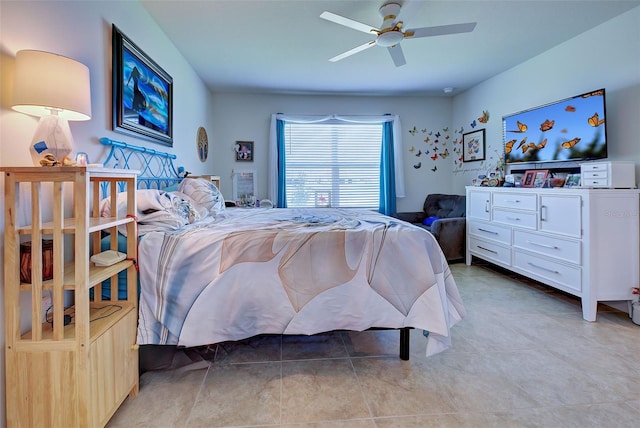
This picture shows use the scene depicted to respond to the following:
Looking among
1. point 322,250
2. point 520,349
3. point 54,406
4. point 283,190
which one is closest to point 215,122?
point 283,190

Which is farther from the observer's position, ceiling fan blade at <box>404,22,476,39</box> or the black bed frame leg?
ceiling fan blade at <box>404,22,476,39</box>

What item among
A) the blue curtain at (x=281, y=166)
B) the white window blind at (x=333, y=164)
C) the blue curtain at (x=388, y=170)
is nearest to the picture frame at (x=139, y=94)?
the blue curtain at (x=281, y=166)

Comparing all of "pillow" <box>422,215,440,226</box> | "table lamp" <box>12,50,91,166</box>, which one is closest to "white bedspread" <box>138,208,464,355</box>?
"table lamp" <box>12,50,91,166</box>

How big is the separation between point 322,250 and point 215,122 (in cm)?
380

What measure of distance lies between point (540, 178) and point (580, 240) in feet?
3.29

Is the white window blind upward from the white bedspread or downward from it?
upward

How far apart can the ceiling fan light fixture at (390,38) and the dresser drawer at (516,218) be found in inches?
77.8

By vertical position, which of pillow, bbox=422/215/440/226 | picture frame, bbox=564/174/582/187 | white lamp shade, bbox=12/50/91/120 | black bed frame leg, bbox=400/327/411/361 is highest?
white lamp shade, bbox=12/50/91/120

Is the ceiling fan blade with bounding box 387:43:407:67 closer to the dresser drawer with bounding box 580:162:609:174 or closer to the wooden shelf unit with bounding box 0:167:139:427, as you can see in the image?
the dresser drawer with bounding box 580:162:609:174

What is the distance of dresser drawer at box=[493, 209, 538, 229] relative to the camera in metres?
2.89

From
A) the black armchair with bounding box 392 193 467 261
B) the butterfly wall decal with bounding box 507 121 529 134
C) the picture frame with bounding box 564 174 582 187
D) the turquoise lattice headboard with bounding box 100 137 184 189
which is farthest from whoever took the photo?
the black armchair with bounding box 392 193 467 261

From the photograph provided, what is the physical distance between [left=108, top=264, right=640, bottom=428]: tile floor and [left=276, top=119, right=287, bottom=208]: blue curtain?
2.86m

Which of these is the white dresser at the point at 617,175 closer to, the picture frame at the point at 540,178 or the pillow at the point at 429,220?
the picture frame at the point at 540,178

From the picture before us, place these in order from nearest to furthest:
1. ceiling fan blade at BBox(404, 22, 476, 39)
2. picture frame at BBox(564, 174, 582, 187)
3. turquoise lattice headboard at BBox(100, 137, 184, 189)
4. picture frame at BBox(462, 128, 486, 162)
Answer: turquoise lattice headboard at BBox(100, 137, 184, 189)
ceiling fan blade at BBox(404, 22, 476, 39)
picture frame at BBox(564, 174, 582, 187)
picture frame at BBox(462, 128, 486, 162)
